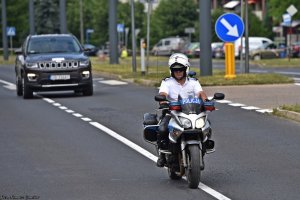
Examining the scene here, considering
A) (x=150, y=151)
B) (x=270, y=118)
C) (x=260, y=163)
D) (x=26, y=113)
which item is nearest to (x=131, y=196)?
(x=260, y=163)

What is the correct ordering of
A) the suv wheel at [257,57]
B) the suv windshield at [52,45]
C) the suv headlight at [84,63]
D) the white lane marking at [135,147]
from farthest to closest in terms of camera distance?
the suv wheel at [257,57] → the suv windshield at [52,45] → the suv headlight at [84,63] → the white lane marking at [135,147]

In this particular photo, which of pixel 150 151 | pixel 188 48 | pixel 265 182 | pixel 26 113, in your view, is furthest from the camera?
pixel 188 48

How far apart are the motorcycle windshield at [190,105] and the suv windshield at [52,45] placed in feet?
54.7

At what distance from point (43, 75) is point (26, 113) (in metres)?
4.95

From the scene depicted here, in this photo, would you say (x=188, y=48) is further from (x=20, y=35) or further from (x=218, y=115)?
(x=218, y=115)

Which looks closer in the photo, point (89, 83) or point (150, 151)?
point (150, 151)

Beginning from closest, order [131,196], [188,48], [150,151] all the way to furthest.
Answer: [131,196], [150,151], [188,48]

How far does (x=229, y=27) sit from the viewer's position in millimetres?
28234

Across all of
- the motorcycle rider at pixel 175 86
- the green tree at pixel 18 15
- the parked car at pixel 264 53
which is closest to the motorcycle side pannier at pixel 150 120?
the motorcycle rider at pixel 175 86

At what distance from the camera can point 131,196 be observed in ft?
31.3

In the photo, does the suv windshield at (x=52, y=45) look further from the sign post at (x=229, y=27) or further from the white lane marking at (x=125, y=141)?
the white lane marking at (x=125, y=141)

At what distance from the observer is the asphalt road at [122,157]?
988cm

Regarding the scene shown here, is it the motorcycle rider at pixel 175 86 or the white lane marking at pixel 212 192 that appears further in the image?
the motorcycle rider at pixel 175 86

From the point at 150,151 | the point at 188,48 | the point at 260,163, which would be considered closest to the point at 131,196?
the point at 260,163
